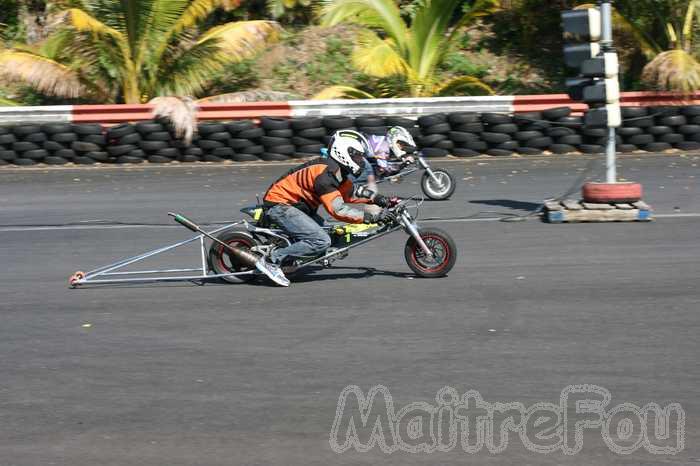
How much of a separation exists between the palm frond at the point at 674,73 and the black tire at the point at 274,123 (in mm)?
7120

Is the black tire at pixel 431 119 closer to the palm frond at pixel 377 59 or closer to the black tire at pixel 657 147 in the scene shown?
the palm frond at pixel 377 59

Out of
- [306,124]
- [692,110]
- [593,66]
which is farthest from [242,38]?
[593,66]

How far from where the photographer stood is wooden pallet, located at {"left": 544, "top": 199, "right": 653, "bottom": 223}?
41.2 ft

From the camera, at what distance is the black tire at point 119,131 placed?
60.7ft

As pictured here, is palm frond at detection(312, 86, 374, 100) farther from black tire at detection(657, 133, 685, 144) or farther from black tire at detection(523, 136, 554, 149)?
black tire at detection(657, 133, 685, 144)

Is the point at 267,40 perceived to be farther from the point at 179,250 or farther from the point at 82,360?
the point at 82,360

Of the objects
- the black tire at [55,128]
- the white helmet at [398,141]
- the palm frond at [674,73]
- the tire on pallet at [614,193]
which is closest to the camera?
the tire on pallet at [614,193]

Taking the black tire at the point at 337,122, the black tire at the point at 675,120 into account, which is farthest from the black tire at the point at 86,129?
the black tire at the point at 675,120

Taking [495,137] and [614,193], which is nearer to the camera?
[614,193]

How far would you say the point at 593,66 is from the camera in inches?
493

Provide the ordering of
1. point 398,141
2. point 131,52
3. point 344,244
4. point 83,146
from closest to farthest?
point 344,244, point 398,141, point 83,146, point 131,52

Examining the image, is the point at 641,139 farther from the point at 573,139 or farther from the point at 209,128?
the point at 209,128

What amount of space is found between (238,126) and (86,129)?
2814 millimetres

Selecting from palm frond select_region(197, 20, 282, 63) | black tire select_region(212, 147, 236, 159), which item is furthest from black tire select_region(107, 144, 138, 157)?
palm frond select_region(197, 20, 282, 63)
